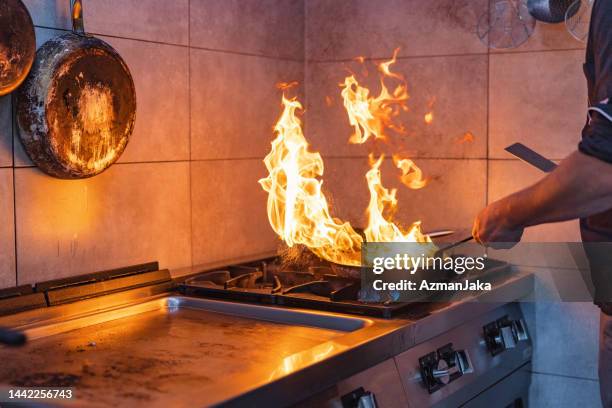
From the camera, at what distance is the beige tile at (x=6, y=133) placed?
5.65ft

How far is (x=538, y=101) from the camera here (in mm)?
2361

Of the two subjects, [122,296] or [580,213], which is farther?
[122,296]

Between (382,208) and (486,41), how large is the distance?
Answer: 1.98 ft

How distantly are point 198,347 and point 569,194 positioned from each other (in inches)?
30.6

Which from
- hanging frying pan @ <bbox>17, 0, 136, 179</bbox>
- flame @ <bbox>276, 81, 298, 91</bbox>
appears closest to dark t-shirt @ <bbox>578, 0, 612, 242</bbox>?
hanging frying pan @ <bbox>17, 0, 136, 179</bbox>

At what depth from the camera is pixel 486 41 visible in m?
2.42

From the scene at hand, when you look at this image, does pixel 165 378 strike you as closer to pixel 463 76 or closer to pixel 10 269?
pixel 10 269

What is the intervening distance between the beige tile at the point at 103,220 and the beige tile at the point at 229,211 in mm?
61

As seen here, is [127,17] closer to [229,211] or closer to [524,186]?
[229,211]

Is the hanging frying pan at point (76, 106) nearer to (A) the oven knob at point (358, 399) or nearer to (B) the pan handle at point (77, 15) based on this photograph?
(B) the pan handle at point (77, 15)

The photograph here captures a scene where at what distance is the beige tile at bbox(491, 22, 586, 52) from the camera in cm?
230

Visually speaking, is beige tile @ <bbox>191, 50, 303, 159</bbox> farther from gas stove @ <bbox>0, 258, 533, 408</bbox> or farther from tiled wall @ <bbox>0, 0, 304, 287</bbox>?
gas stove @ <bbox>0, 258, 533, 408</bbox>

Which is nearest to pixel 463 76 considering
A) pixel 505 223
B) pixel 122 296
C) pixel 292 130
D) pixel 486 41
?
pixel 486 41

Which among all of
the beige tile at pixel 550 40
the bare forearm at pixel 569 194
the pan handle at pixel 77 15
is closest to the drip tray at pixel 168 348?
the bare forearm at pixel 569 194
